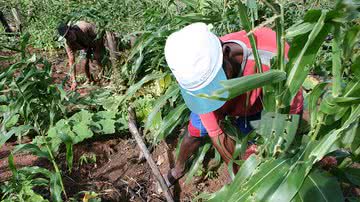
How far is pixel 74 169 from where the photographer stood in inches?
117

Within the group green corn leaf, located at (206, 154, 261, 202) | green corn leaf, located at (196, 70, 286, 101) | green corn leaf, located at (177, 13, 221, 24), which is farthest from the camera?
green corn leaf, located at (177, 13, 221, 24)

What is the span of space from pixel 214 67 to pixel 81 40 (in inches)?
139

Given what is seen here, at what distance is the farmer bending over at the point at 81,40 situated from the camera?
461 centimetres

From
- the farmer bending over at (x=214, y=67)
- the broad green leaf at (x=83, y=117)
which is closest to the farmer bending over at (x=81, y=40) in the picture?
the broad green leaf at (x=83, y=117)

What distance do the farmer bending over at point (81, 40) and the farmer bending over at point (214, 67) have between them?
278 cm

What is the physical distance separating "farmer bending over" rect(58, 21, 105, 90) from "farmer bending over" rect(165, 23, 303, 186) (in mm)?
A: 2778

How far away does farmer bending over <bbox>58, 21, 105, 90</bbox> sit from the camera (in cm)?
461

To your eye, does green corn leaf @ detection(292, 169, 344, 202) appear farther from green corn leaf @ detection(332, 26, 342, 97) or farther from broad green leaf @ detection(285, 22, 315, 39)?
broad green leaf @ detection(285, 22, 315, 39)

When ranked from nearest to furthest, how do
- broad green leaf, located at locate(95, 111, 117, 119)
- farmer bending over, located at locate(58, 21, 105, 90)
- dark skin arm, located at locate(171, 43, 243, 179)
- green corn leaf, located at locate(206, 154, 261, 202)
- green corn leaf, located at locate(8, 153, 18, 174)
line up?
1. green corn leaf, located at locate(206, 154, 261, 202)
2. dark skin arm, located at locate(171, 43, 243, 179)
3. green corn leaf, located at locate(8, 153, 18, 174)
4. broad green leaf, located at locate(95, 111, 117, 119)
5. farmer bending over, located at locate(58, 21, 105, 90)

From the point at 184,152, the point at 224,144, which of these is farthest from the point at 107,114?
the point at 224,144

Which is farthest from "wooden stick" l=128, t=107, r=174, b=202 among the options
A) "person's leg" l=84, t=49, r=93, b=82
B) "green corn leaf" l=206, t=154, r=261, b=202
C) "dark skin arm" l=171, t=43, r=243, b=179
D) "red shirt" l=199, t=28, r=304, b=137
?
"person's leg" l=84, t=49, r=93, b=82

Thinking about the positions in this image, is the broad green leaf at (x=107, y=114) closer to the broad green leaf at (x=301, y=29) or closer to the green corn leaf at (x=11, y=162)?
the green corn leaf at (x=11, y=162)

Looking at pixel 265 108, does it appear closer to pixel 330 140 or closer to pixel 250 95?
pixel 330 140

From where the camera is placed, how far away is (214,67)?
1615mm
